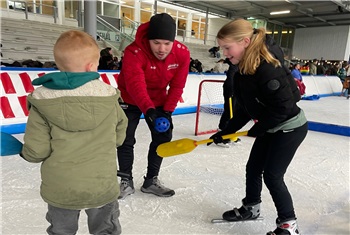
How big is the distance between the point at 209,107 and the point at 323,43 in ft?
70.5

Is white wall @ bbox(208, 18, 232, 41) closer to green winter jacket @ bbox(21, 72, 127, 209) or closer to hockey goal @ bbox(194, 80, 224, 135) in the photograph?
hockey goal @ bbox(194, 80, 224, 135)

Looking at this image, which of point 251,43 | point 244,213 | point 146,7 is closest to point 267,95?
point 251,43

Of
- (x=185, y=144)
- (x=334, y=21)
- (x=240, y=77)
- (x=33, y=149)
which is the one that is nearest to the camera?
(x=33, y=149)

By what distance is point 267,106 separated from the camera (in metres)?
1.38

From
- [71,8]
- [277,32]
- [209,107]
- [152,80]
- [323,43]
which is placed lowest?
[209,107]

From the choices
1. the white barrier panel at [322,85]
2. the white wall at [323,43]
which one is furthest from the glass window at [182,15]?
the white barrier panel at [322,85]

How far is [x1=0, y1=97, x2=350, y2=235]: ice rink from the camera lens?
1.68 metres

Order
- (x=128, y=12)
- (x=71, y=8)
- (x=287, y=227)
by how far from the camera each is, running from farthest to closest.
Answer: (x=128, y=12), (x=71, y=8), (x=287, y=227)

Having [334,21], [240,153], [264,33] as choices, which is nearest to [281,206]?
[264,33]

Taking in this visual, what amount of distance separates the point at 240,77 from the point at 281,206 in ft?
2.42

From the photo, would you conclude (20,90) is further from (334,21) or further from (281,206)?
(334,21)

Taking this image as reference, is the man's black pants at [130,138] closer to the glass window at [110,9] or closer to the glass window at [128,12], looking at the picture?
the glass window at [110,9]

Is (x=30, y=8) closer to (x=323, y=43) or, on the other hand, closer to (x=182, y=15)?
(x=182, y=15)

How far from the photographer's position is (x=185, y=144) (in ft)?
5.42
